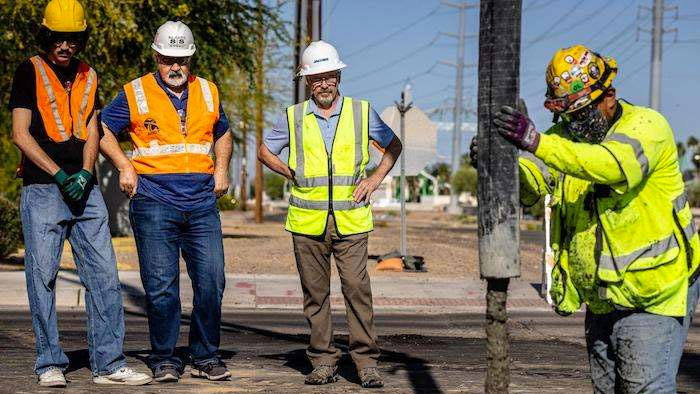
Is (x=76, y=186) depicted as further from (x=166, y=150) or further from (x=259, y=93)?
(x=259, y=93)

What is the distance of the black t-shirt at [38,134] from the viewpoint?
7070 mm

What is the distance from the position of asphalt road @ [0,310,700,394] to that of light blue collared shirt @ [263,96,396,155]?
1.48m

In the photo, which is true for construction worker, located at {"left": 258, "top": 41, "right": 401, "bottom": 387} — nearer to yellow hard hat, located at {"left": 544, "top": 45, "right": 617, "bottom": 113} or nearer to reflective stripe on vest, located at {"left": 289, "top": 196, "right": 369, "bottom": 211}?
reflective stripe on vest, located at {"left": 289, "top": 196, "right": 369, "bottom": 211}

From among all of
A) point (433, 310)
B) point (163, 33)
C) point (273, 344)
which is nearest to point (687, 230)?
point (163, 33)

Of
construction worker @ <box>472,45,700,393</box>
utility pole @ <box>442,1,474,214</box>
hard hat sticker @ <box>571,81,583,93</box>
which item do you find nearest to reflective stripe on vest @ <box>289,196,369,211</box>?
construction worker @ <box>472,45,700,393</box>

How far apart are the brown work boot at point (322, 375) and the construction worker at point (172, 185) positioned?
516 mm

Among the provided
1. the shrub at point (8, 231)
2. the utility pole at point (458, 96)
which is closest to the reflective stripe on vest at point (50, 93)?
the shrub at point (8, 231)

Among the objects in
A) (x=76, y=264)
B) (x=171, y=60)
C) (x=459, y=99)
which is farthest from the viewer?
(x=459, y=99)

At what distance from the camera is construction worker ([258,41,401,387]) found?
24.8 feet

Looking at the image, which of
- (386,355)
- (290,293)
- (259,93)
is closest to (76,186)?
(386,355)

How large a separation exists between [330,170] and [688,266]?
10.3ft

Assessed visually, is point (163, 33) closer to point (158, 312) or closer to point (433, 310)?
point (158, 312)

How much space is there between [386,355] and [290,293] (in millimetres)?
5464

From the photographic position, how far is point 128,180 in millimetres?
7301
